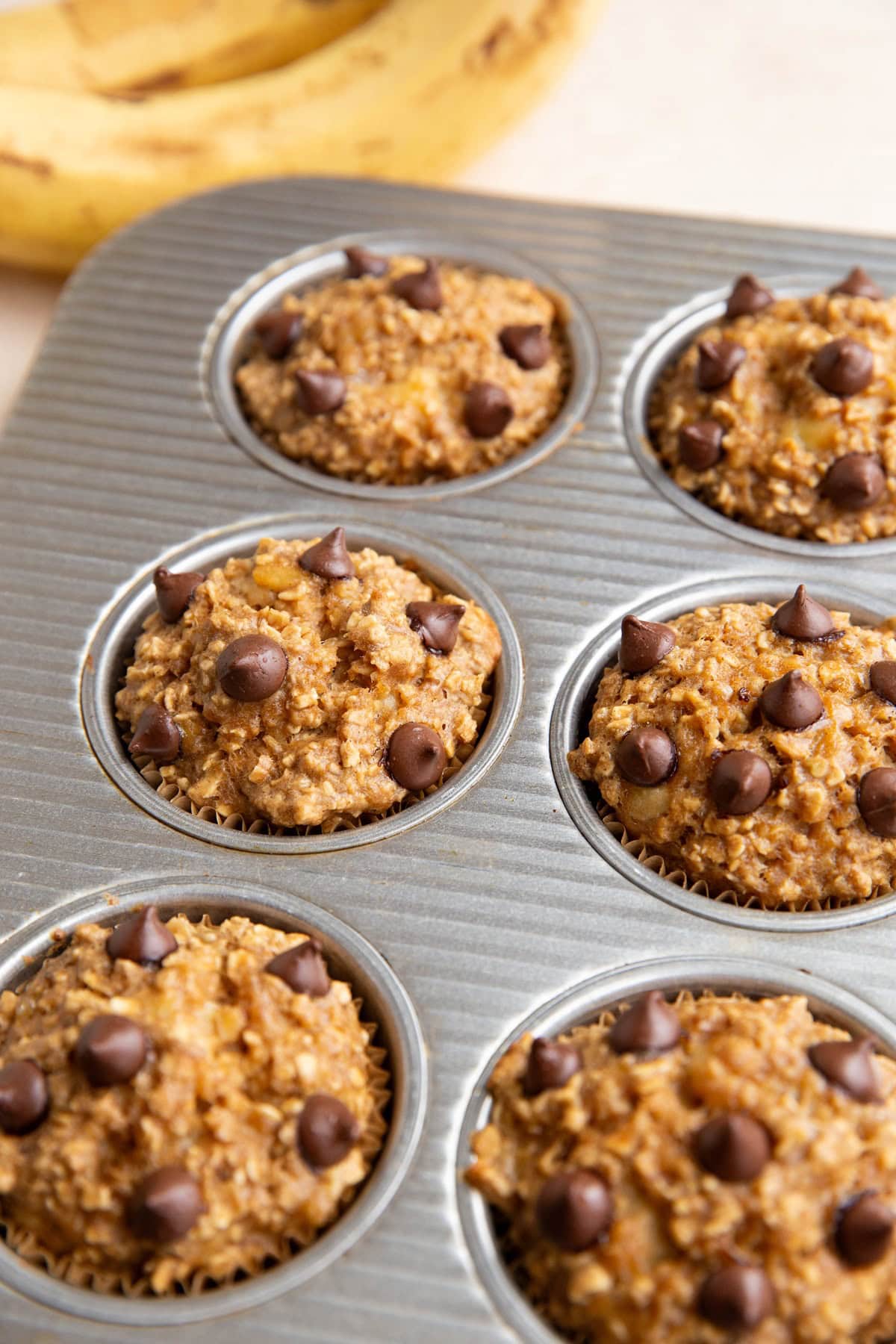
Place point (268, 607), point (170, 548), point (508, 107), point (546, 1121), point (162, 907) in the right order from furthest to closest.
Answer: point (508, 107)
point (170, 548)
point (268, 607)
point (162, 907)
point (546, 1121)

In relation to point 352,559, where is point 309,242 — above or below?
above

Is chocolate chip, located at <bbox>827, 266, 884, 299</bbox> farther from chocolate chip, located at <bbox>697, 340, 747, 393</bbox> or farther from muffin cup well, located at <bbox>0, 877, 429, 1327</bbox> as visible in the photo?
muffin cup well, located at <bbox>0, 877, 429, 1327</bbox>

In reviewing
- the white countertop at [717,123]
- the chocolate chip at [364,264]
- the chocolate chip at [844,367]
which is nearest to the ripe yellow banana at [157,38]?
the white countertop at [717,123]

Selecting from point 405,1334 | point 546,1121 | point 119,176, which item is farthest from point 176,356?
point 405,1334

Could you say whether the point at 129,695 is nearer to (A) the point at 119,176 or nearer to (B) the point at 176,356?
(B) the point at 176,356

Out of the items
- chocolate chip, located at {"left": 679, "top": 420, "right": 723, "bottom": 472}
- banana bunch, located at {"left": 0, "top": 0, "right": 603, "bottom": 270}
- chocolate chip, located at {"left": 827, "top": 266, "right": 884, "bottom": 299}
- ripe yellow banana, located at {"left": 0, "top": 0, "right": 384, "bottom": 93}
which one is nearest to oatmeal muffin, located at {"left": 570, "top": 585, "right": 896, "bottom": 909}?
chocolate chip, located at {"left": 679, "top": 420, "right": 723, "bottom": 472}

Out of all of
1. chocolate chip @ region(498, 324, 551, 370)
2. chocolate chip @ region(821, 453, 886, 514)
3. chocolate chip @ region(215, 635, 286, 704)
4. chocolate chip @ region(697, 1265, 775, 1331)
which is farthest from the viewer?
chocolate chip @ region(498, 324, 551, 370)

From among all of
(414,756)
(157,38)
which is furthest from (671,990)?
(157,38)

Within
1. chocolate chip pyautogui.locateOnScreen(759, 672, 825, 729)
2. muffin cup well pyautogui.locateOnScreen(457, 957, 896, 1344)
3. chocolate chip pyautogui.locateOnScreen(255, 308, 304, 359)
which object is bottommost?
muffin cup well pyautogui.locateOnScreen(457, 957, 896, 1344)
